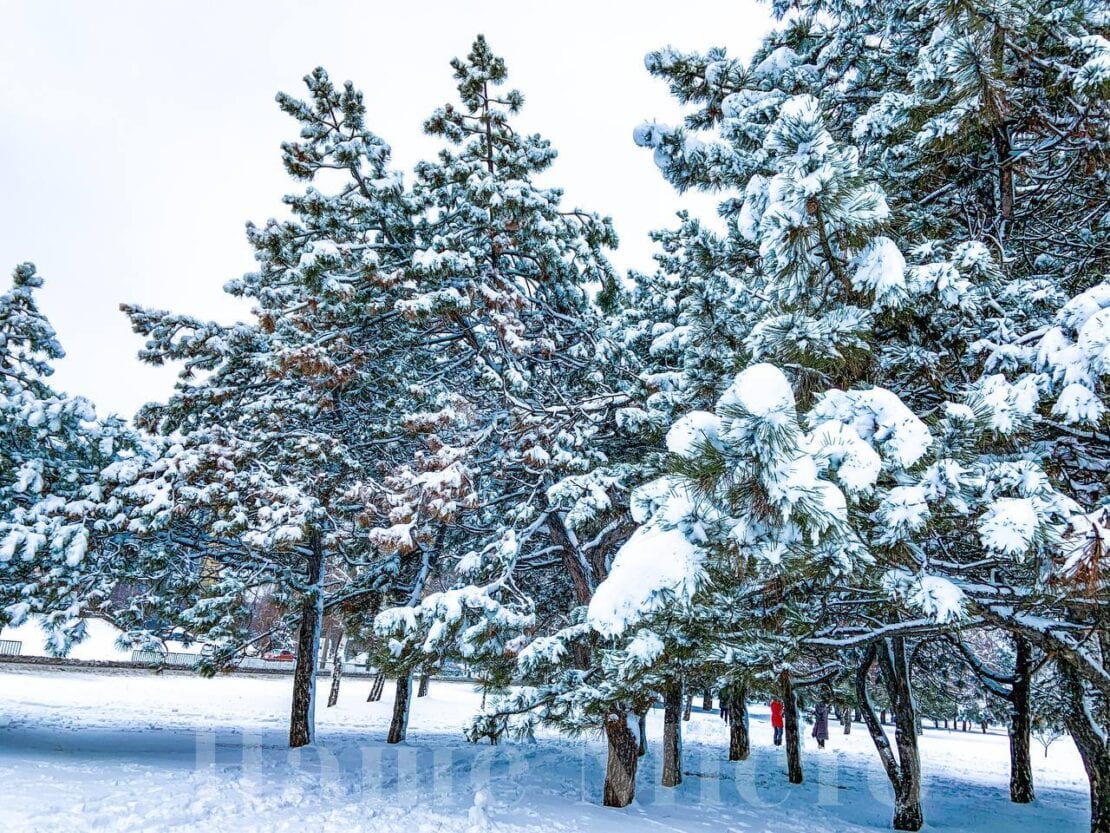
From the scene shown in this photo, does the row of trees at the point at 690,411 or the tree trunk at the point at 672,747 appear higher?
the row of trees at the point at 690,411

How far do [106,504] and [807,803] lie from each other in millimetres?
12713

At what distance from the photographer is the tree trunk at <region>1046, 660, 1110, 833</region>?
21.5ft

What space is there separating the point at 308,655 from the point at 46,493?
5.73m

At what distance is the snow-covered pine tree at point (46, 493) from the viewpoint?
8.54 metres

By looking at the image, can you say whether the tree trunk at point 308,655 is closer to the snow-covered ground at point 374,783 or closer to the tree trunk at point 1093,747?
the snow-covered ground at point 374,783

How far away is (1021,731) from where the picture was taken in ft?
40.8

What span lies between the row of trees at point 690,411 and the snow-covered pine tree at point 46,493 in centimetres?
6

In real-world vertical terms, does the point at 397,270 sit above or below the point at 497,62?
below

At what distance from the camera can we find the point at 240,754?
11.6 meters

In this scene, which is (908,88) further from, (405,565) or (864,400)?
(405,565)

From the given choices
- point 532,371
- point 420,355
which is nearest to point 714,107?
point 532,371

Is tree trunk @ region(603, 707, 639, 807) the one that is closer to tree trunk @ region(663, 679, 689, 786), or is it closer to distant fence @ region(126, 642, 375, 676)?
tree trunk @ region(663, 679, 689, 786)

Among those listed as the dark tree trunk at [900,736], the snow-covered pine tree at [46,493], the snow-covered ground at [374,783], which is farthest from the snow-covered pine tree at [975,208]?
the snow-covered pine tree at [46,493]

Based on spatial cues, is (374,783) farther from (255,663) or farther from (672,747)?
(255,663)
